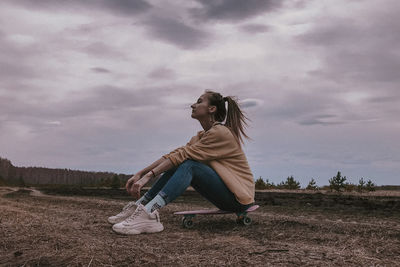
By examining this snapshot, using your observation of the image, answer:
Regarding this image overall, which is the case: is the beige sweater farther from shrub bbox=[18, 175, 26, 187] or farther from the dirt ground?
shrub bbox=[18, 175, 26, 187]

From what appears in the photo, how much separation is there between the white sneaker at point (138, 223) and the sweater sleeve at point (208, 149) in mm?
609

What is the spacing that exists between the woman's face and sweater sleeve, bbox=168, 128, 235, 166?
12.7 inches

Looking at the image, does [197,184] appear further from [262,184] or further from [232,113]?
[262,184]

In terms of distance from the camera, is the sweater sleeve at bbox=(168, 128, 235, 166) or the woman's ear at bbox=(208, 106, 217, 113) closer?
the sweater sleeve at bbox=(168, 128, 235, 166)

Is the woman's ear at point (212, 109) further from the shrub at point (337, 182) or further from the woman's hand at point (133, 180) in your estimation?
the shrub at point (337, 182)

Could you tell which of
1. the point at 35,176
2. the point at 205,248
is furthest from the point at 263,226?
the point at 35,176

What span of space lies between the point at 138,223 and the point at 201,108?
1468 mm

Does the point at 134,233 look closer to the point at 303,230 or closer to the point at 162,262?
the point at 162,262

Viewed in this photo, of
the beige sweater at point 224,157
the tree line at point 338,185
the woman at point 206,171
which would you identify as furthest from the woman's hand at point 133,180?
the tree line at point 338,185

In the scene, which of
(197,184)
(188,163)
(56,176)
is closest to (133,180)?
(188,163)

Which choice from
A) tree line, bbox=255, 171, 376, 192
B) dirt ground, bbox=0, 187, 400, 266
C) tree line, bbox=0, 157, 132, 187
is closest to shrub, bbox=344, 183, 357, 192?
tree line, bbox=255, 171, 376, 192

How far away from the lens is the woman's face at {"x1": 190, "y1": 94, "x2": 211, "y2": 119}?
15.5 feet

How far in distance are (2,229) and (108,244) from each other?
1770 mm

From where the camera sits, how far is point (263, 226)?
499 cm
